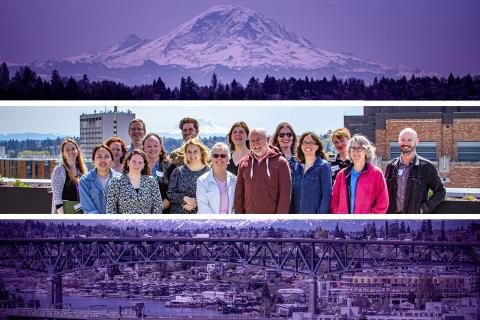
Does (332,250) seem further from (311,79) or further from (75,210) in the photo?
(75,210)

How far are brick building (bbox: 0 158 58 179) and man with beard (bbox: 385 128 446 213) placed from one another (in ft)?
9.78

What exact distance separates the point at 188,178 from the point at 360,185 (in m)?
1.38

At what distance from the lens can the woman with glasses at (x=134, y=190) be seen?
22.1ft

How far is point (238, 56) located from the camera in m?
9.00

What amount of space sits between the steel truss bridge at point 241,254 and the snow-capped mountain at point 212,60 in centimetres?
174

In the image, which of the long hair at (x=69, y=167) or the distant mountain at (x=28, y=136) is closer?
the long hair at (x=69, y=167)

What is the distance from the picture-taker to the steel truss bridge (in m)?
9.10

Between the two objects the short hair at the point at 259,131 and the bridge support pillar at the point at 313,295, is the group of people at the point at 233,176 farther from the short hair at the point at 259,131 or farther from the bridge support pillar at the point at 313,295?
the bridge support pillar at the point at 313,295

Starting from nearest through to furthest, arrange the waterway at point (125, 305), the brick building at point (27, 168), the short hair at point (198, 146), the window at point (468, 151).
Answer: the short hair at point (198, 146), the brick building at point (27, 168), the window at point (468, 151), the waterway at point (125, 305)

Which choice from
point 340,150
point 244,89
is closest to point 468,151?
point 340,150

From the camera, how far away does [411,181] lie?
7.34m

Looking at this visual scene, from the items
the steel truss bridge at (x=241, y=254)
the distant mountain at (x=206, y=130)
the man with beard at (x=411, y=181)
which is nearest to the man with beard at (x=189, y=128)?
the distant mountain at (x=206, y=130)

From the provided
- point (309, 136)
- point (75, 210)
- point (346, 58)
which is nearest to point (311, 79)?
point (346, 58)

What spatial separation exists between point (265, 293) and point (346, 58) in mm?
2679
